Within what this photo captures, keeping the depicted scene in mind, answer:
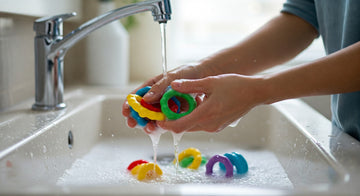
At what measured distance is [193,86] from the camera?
68 cm

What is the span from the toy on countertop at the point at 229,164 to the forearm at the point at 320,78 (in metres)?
0.24

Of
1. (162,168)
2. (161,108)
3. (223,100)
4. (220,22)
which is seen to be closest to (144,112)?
(161,108)

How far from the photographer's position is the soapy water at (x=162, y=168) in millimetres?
830

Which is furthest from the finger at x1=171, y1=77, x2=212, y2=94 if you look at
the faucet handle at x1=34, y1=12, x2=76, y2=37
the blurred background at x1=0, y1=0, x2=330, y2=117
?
the blurred background at x1=0, y1=0, x2=330, y2=117

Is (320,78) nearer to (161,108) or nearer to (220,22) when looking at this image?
(161,108)

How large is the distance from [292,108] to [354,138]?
1.13 feet

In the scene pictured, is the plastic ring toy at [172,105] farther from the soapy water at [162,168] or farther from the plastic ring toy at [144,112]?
the soapy water at [162,168]

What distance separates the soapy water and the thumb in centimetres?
21

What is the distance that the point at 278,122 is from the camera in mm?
1066

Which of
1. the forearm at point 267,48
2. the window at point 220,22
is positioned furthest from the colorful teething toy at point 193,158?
the window at point 220,22

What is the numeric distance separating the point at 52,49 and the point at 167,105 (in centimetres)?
38

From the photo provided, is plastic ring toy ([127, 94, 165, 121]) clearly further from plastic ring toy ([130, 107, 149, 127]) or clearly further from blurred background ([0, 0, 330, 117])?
blurred background ([0, 0, 330, 117])

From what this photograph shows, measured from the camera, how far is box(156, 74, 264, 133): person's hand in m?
0.65

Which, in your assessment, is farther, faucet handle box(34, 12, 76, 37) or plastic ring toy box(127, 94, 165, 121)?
faucet handle box(34, 12, 76, 37)
